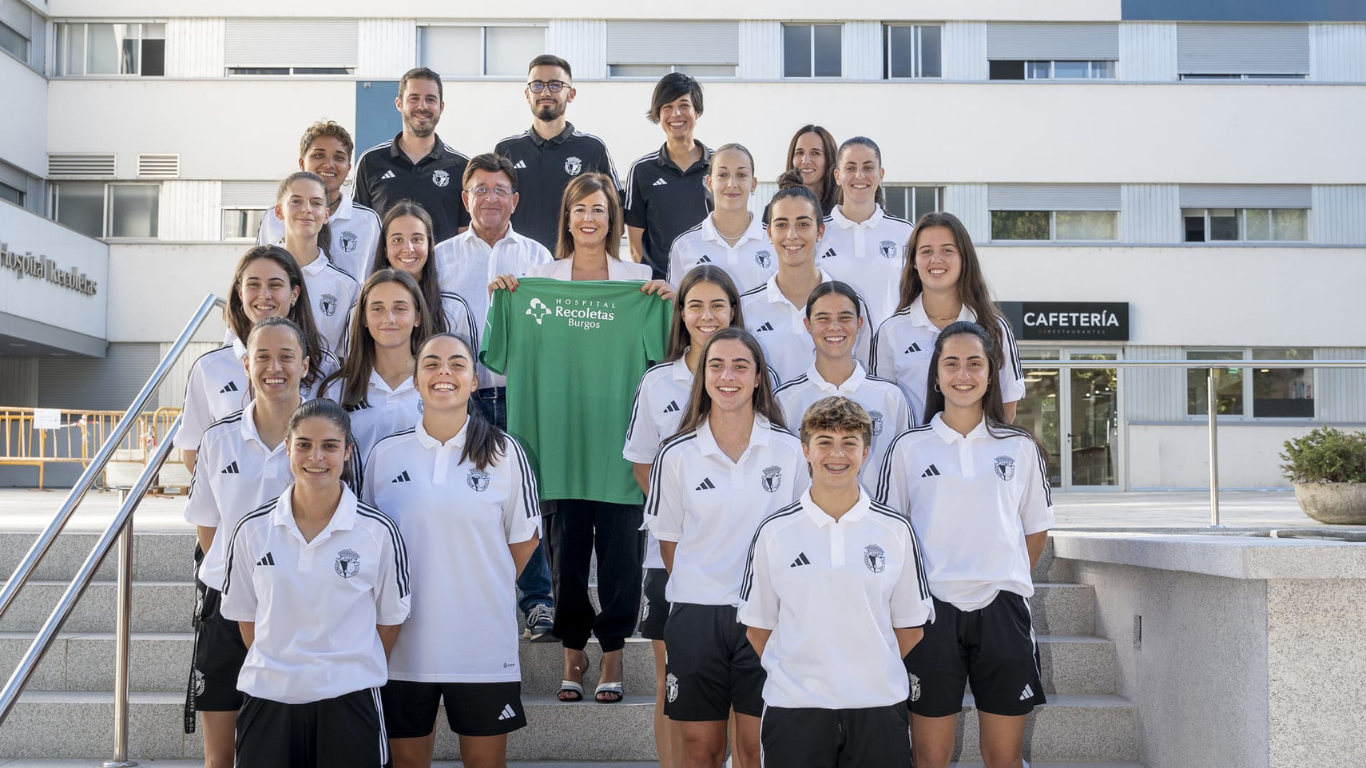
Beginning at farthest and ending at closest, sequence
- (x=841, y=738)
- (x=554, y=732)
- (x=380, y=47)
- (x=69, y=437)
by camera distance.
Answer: (x=380, y=47) → (x=69, y=437) → (x=554, y=732) → (x=841, y=738)

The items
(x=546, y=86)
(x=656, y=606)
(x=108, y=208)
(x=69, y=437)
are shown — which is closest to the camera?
(x=656, y=606)

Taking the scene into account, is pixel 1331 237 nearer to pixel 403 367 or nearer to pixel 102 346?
pixel 403 367

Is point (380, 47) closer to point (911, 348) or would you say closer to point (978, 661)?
point (911, 348)

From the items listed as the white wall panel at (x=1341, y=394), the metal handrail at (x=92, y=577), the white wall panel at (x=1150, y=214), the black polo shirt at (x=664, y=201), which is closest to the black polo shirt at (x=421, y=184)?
the black polo shirt at (x=664, y=201)

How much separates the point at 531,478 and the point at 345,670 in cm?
98

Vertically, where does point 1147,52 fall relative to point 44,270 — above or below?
above

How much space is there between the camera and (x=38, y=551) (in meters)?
4.54

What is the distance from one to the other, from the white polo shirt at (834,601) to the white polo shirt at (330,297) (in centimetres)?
260

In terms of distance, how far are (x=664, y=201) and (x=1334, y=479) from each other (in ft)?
25.6

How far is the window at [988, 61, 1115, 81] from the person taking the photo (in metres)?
22.3

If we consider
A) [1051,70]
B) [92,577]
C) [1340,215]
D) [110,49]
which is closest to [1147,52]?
[1051,70]

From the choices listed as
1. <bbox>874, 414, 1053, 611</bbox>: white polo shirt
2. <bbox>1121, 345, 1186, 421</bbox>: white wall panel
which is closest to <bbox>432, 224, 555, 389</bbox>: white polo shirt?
<bbox>874, 414, 1053, 611</bbox>: white polo shirt

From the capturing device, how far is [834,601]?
368cm

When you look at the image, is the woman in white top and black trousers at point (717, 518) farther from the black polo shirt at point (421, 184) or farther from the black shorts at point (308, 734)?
the black polo shirt at point (421, 184)
